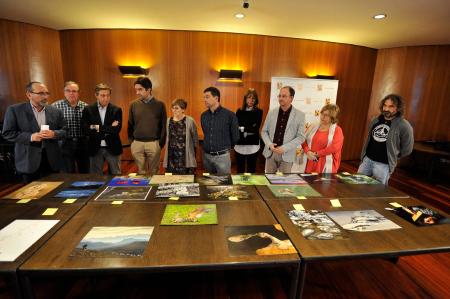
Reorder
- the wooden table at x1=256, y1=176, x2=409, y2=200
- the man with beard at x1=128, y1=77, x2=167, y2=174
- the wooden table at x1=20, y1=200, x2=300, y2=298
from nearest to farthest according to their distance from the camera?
the wooden table at x1=20, y1=200, x2=300, y2=298 → the wooden table at x1=256, y1=176, x2=409, y2=200 → the man with beard at x1=128, y1=77, x2=167, y2=174

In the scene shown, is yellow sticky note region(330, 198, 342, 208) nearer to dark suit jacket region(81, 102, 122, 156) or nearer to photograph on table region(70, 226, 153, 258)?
photograph on table region(70, 226, 153, 258)

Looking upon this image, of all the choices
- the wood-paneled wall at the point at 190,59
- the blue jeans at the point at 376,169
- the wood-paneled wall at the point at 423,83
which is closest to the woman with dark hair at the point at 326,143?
the blue jeans at the point at 376,169

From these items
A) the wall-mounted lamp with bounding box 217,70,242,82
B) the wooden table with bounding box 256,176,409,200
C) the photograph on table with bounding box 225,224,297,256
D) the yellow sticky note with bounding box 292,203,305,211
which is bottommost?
the photograph on table with bounding box 225,224,297,256

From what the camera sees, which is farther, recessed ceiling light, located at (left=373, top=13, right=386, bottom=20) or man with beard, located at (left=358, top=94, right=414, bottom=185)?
recessed ceiling light, located at (left=373, top=13, right=386, bottom=20)

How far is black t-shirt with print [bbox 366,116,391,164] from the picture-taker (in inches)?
99.9

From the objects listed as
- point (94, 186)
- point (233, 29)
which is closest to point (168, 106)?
point (233, 29)

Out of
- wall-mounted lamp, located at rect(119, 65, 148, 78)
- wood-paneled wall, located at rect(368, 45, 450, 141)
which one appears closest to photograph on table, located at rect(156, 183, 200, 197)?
wall-mounted lamp, located at rect(119, 65, 148, 78)

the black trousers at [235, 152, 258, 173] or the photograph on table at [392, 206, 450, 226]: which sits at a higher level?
the photograph on table at [392, 206, 450, 226]

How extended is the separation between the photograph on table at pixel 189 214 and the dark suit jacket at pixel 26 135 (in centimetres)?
176

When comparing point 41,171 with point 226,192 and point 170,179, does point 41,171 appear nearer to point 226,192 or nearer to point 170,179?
point 170,179

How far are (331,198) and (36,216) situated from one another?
1965 mm

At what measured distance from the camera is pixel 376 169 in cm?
261

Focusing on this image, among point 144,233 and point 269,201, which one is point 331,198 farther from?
point 144,233

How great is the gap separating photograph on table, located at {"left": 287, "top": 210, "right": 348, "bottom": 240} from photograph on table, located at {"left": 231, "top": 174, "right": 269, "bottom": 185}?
536mm
